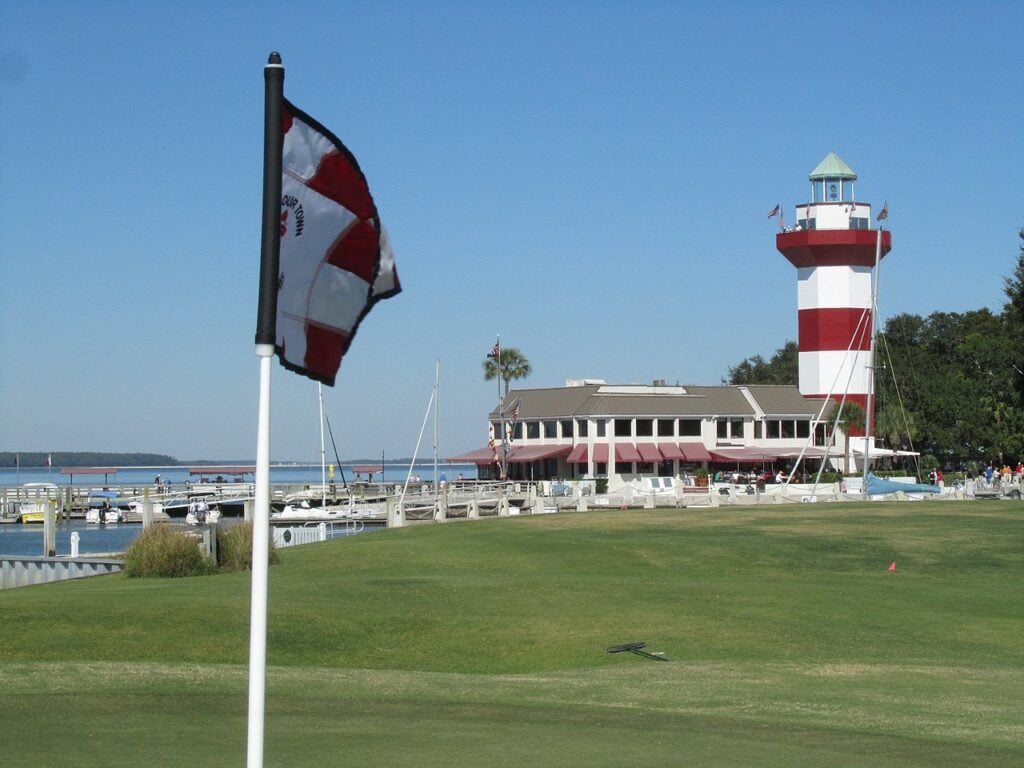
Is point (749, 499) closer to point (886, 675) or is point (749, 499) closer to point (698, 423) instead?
point (698, 423)

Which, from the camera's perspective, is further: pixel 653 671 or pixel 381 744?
pixel 653 671

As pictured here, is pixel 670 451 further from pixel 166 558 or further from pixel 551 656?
pixel 551 656

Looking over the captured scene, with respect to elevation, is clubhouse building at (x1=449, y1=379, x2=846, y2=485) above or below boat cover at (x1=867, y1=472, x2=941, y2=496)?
above

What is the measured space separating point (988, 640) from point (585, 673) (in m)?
7.95

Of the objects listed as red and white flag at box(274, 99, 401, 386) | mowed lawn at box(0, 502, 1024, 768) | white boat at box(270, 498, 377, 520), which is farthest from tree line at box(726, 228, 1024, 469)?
red and white flag at box(274, 99, 401, 386)

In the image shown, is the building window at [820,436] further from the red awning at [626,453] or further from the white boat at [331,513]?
the white boat at [331,513]

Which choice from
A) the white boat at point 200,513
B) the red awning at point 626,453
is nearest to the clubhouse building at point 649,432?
the red awning at point 626,453

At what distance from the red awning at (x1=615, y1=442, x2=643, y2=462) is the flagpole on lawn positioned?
74.8 meters

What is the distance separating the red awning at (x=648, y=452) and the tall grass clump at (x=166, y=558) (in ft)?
179

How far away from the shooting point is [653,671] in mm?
17984

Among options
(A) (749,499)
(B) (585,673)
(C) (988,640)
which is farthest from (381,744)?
(A) (749,499)

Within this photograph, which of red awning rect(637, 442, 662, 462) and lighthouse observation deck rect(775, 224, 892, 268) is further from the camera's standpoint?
red awning rect(637, 442, 662, 462)

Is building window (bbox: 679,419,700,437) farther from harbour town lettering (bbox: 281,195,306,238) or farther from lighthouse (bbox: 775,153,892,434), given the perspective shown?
harbour town lettering (bbox: 281,195,306,238)

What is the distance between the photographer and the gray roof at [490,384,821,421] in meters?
83.1
